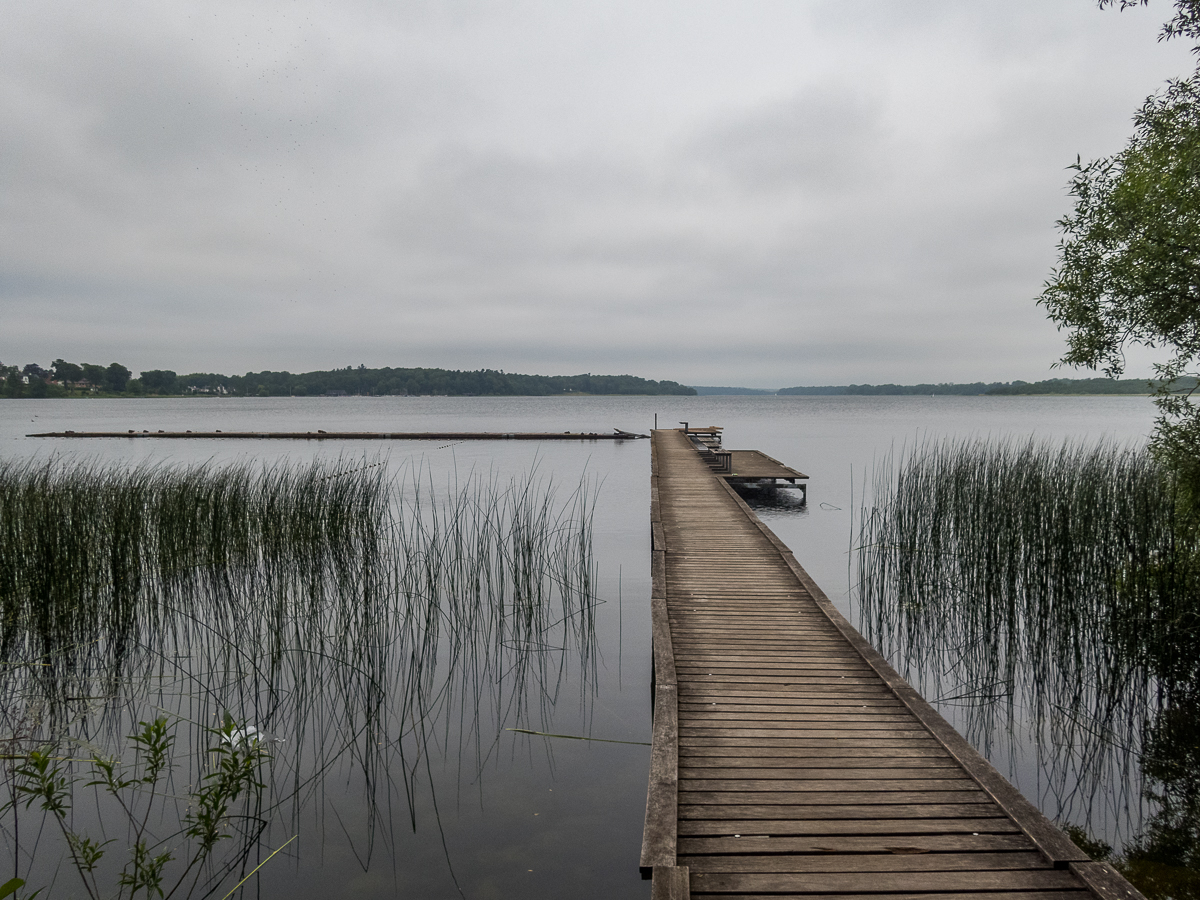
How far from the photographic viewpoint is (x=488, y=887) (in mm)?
2959

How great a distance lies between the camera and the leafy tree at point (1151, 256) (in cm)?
410

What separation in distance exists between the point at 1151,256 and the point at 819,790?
3838 millimetres

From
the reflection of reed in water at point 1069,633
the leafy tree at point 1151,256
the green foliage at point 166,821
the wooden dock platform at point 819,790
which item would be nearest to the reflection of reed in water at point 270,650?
the green foliage at point 166,821

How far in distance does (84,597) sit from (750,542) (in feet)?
18.8

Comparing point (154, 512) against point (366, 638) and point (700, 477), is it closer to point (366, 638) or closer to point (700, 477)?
point (366, 638)

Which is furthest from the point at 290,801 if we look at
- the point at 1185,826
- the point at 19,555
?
the point at 1185,826

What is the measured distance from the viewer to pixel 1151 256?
4105mm

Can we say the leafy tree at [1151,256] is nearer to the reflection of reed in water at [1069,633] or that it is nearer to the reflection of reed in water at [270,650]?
the reflection of reed in water at [1069,633]

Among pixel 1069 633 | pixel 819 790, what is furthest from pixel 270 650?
pixel 1069 633

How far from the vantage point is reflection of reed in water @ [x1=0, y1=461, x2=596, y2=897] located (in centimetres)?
389

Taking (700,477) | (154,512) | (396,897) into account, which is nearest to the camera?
(396,897)

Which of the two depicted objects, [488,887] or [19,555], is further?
[19,555]

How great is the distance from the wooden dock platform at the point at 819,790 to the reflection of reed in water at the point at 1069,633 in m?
1.21

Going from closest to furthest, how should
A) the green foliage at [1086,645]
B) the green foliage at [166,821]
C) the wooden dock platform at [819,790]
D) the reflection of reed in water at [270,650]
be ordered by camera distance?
the wooden dock platform at [819,790]
the green foliage at [166,821]
the green foliage at [1086,645]
the reflection of reed in water at [270,650]
